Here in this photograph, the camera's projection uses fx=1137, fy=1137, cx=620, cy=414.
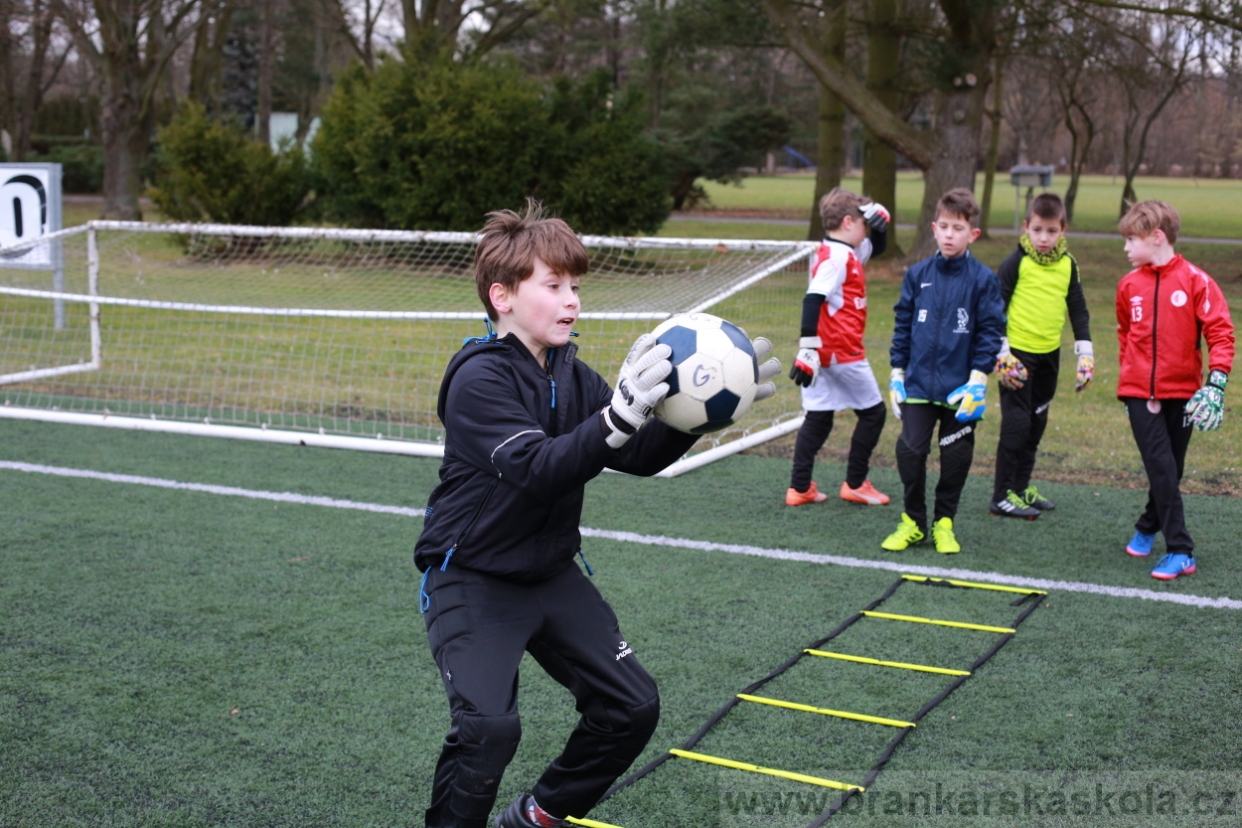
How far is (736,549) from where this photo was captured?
6.23 m

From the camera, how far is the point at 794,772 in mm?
3717

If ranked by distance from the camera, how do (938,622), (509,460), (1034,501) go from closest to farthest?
(509,460)
(938,622)
(1034,501)

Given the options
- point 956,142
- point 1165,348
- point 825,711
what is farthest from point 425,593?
point 956,142

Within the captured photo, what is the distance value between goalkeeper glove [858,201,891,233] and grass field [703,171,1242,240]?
23.2m

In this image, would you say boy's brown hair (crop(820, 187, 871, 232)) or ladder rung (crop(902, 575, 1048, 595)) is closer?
ladder rung (crop(902, 575, 1048, 595))

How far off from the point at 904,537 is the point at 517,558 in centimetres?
379

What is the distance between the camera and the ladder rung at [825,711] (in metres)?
4.04

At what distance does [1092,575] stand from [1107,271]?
674 inches

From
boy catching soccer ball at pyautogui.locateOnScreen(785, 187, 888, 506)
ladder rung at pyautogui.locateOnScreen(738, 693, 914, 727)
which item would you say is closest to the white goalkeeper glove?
ladder rung at pyautogui.locateOnScreen(738, 693, 914, 727)

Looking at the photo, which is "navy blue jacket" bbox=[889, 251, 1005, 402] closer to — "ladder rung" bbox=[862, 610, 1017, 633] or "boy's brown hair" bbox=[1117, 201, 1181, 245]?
"boy's brown hair" bbox=[1117, 201, 1181, 245]

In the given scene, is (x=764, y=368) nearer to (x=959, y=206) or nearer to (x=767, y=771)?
(x=767, y=771)

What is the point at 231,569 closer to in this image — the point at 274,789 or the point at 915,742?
the point at 274,789

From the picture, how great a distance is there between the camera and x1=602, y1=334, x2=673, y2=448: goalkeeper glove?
2.57 metres

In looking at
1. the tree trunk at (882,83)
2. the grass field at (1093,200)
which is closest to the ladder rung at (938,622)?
the tree trunk at (882,83)
